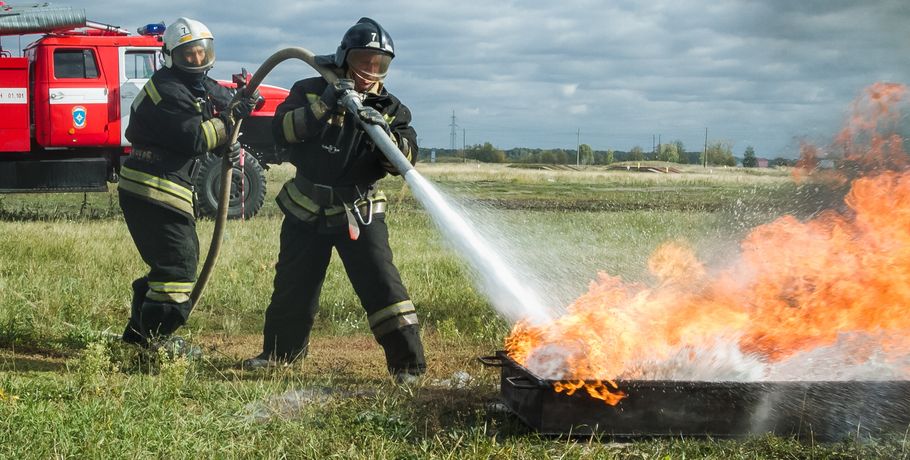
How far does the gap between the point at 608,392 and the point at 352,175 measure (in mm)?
2267

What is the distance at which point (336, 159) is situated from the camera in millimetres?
5672

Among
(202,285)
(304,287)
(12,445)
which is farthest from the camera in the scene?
(202,285)

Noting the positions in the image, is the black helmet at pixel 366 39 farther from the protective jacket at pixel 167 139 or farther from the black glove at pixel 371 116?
the protective jacket at pixel 167 139

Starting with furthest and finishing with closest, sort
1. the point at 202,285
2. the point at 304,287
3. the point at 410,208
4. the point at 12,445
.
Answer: the point at 410,208, the point at 202,285, the point at 304,287, the point at 12,445

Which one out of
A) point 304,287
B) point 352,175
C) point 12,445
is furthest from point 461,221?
point 12,445

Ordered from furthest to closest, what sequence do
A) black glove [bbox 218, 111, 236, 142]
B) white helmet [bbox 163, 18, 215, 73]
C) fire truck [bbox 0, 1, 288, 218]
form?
fire truck [bbox 0, 1, 288, 218] < black glove [bbox 218, 111, 236, 142] < white helmet [bbox 163, 18, 215, 73]

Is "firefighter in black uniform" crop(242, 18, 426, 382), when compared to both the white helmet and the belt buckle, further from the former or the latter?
the white helmet

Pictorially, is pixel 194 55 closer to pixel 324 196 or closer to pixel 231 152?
pixel 231 152

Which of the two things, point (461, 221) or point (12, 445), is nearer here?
point (12, 445)

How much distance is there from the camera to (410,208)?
17.8m

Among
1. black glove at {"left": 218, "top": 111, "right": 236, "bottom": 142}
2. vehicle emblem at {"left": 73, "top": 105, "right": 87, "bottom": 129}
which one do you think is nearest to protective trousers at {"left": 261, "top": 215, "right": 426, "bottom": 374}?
black glove at {"left": 218, "top": 111, "right": 236, "bottom": 142}

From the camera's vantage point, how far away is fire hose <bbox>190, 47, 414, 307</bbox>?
521 centimetres

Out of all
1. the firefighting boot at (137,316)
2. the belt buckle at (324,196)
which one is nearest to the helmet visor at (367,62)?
the belt buckle at (324,196)

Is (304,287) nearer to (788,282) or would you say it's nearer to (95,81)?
(788,282)
